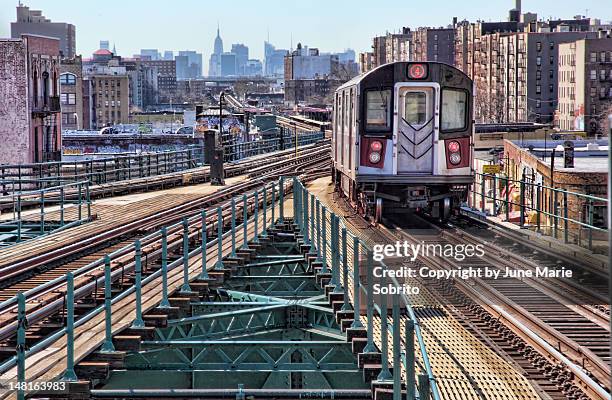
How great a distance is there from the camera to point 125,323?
12414 millimetres

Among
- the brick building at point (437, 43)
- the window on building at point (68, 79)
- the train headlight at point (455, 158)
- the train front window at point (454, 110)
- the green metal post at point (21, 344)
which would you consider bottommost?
the green metal post at point (21, 344)

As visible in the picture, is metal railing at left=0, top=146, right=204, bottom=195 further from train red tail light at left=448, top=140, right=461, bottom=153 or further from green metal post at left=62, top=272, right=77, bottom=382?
green metal post at left=62, top=272, right=77, bottom=382

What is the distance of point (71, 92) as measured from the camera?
113688 millimetres

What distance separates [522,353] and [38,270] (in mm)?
8117

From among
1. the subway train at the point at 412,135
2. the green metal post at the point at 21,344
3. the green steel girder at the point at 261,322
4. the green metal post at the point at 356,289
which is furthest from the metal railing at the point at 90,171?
the green metal post at the point at 21,344

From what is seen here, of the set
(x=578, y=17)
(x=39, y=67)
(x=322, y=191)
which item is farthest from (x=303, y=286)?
(x=578, y=17)

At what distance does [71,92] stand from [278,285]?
321 feet

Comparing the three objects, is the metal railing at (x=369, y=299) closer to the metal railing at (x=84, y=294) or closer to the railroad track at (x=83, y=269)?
the metal railing at (x=84, y=294)

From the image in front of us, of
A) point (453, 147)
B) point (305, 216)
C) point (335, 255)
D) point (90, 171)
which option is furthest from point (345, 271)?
point (90, 171)

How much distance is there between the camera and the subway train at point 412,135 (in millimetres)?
22750

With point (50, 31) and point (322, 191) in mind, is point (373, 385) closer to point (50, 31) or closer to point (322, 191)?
point (322, 191)

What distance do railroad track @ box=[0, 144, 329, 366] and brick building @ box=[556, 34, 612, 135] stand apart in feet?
217

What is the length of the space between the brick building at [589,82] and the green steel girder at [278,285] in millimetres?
73286

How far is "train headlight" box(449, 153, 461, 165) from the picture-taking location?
23.0 meters
